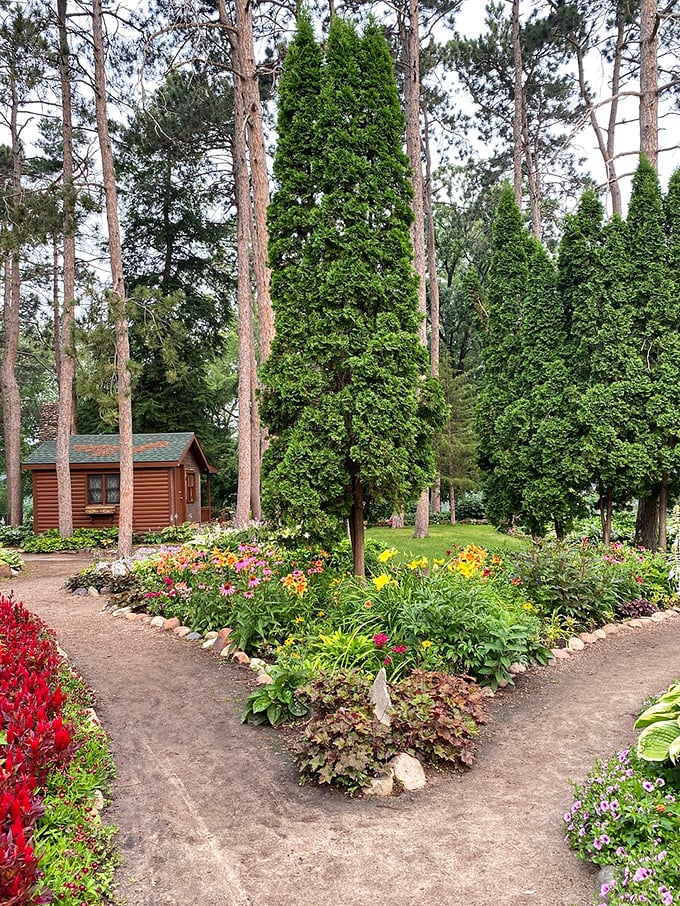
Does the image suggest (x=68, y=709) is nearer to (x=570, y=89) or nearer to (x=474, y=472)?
(x=474, y=472)

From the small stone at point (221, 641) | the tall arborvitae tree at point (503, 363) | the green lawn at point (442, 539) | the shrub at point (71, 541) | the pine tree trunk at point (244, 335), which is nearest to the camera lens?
the small stone at point (221, 641)

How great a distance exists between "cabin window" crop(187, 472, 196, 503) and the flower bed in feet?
49.6

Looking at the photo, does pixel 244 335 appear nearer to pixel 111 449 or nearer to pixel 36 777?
pixel 111 449

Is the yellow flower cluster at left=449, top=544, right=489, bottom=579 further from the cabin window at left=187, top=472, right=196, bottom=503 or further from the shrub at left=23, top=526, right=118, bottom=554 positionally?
the cabin window at left=187, top=472, right=196, bottom=503

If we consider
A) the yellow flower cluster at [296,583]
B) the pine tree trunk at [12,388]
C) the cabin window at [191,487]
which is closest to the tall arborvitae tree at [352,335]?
the yellow flower cluster at [296,583]

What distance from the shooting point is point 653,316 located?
8.57 metres

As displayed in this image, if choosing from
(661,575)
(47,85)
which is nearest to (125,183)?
(47,85)

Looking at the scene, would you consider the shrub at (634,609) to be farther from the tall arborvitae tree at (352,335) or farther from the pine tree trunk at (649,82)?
the pine tree trunk at (649,82)

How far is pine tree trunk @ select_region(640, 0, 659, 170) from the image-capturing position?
9547mm

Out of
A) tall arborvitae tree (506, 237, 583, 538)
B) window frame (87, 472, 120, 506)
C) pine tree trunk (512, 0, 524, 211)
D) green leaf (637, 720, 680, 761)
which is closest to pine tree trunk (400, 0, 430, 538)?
pine tree trunk (512, 0, 524, 211)

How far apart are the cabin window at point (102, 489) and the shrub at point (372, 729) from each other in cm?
1533

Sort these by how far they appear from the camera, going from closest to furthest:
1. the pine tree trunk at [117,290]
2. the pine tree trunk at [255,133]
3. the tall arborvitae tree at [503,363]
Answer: the pine tree trunk at [255,133], the tall arborvitae tree at [503,363], the pine tree trunk at [117,290]

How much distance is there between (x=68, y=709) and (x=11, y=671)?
0.49 metres

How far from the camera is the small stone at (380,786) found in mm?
3260
